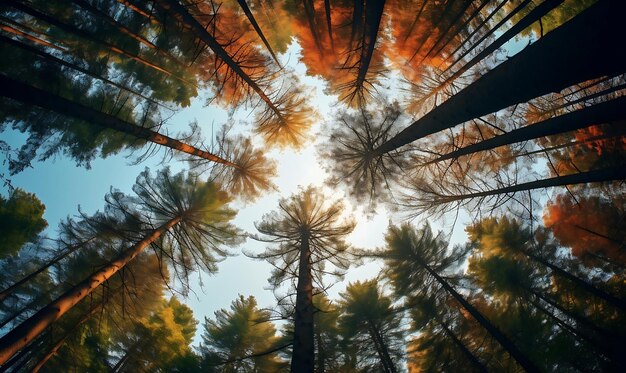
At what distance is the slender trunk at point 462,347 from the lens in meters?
8.29

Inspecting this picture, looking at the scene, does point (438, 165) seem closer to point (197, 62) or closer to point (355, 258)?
point (355, 258)

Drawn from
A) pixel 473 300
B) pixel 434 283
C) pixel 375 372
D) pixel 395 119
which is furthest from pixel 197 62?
pixel 473 300

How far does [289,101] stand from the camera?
29.6 feet

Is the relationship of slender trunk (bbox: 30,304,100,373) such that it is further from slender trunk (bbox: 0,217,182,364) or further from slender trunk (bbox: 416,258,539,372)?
slender trunk (bbox: 416,258,539,372)

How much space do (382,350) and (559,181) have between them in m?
8.59

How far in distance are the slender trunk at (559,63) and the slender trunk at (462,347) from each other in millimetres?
8489

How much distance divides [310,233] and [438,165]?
194 inches

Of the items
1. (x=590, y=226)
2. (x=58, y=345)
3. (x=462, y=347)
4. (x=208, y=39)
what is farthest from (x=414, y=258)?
(x=58, y=345)

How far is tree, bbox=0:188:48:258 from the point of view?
9766 mm

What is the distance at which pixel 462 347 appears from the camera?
29.5 ft

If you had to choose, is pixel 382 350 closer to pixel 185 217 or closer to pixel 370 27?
pixel 185 217

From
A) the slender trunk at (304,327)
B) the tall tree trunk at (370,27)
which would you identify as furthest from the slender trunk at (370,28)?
the slender trunk at (304,327)

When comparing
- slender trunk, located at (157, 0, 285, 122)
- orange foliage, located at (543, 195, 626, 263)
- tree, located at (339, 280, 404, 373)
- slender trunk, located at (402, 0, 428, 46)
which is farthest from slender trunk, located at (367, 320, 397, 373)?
slender trunk, located at (402, 0, 428, 46)

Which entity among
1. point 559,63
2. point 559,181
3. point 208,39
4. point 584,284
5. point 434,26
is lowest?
point 559,63
